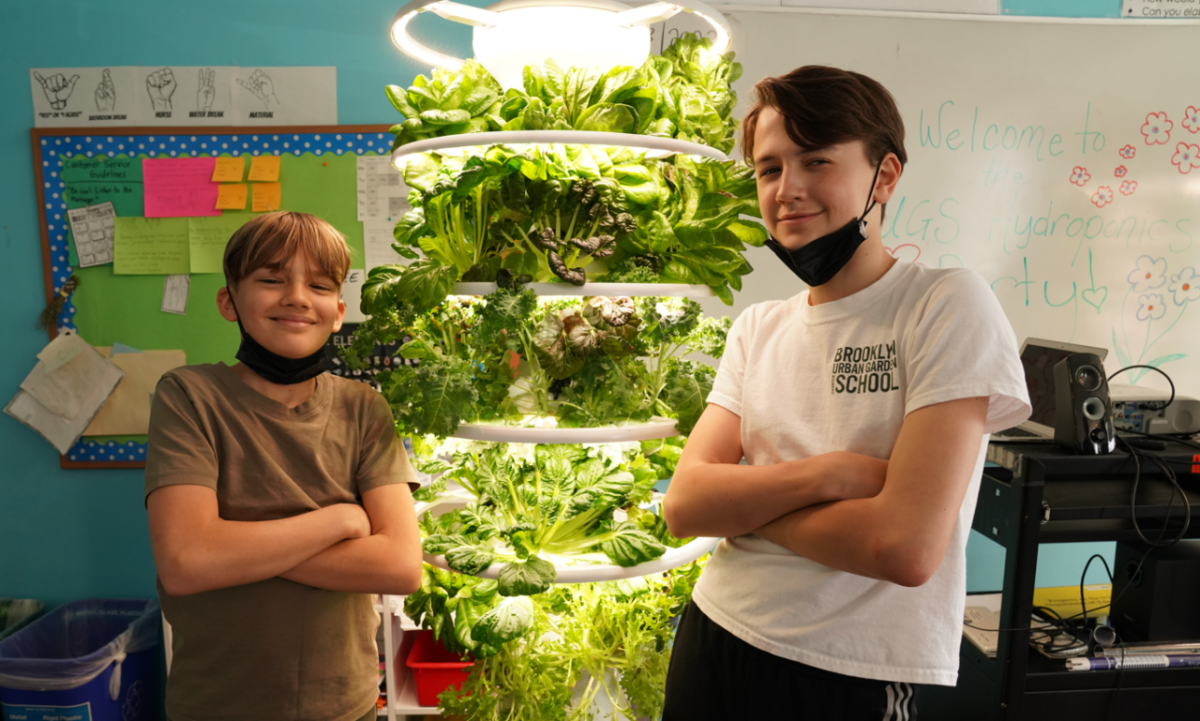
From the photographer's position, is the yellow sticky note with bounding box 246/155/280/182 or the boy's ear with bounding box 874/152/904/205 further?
the yellow sticky note with bounding box 246/155/280/182

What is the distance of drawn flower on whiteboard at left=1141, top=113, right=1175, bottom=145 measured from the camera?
9.40ft

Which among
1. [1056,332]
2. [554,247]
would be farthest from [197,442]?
[1056,332]

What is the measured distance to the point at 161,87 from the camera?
2777 millimetres

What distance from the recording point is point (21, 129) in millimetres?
2809

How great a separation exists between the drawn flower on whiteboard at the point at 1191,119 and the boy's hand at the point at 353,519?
11.6 ft

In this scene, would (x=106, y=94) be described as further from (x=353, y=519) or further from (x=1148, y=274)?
(x=1148, y=274)

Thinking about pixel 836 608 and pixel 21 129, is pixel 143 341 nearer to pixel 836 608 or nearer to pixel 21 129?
pixel 21 129

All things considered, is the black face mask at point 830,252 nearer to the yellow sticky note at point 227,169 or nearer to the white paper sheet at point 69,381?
the yellow sticky note at point 227,169

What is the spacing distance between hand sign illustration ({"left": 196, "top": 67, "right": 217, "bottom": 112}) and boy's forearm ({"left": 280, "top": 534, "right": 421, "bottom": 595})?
2257 mm

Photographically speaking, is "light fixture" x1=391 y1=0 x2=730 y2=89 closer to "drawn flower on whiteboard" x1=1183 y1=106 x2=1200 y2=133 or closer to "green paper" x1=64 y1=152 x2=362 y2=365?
"green paper" x1=64 y1=152 x2=362 y2=365

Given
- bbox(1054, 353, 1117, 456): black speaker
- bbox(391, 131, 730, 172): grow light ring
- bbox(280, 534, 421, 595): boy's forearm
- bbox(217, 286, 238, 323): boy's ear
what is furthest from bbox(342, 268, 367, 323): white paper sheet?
bbox(1054, 353, 1117, 456): black speaker

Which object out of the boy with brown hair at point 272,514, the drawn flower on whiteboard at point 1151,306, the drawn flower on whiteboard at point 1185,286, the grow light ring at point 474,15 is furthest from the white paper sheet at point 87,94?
the drawn flower on whiteboard at point 1185,286

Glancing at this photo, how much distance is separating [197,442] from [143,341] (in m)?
1.97

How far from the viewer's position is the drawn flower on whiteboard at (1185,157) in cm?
288
